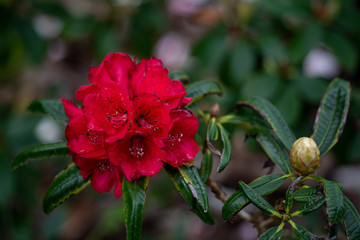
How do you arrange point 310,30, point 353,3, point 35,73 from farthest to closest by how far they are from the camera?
point 35,73 → point 353,3 → point 310,30

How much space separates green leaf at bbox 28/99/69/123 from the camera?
1199 mm

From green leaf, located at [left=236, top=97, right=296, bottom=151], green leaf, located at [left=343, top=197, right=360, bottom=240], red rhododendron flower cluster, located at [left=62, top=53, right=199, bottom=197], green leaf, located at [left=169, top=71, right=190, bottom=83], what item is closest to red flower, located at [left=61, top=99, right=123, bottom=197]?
red rhododendron flower cluster, located at [left=62, top=53, right=199, bottom=197]

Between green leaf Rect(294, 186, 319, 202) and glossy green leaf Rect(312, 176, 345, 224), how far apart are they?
0.05 metres

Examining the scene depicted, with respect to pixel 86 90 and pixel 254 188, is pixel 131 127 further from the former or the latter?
pixel 254 188

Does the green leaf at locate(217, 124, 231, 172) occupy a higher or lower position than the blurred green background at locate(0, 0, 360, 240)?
higher

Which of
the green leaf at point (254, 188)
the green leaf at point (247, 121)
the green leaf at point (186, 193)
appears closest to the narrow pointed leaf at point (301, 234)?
the green leaf at point (254, 188)

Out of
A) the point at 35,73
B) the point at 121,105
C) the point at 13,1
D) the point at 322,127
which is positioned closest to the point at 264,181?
the point at 322,127

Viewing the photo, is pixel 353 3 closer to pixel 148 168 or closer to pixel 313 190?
pixel 313 190

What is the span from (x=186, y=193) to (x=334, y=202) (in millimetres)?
352

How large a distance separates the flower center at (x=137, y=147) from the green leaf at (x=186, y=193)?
10 cm

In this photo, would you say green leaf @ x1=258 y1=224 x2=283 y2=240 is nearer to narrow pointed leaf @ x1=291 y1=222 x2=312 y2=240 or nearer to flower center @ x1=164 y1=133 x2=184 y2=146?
narrow pointed leaf @ x1=291 y1=222 x2=312 y2=240

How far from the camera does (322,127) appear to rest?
1.10 m

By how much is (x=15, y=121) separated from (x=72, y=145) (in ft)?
4.75

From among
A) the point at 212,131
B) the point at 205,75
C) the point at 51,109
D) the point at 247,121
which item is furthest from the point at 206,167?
the point at 205,75
